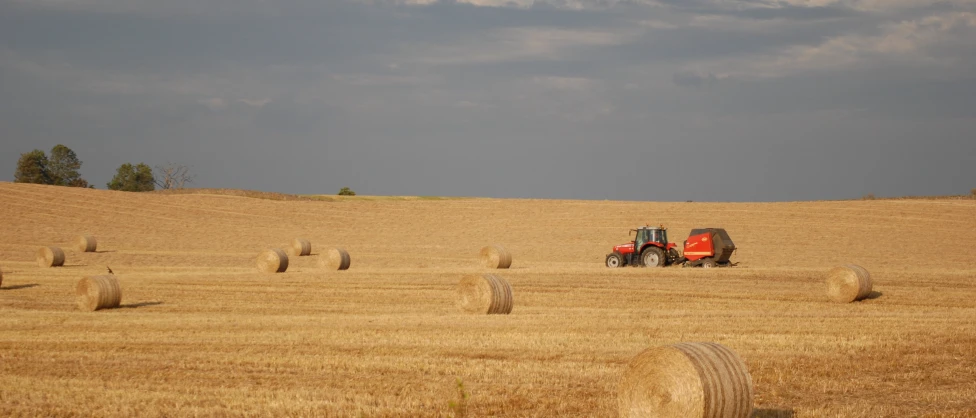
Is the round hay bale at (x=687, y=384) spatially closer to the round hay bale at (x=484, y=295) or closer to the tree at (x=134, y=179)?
the round hay bale at (x=484, y=295)

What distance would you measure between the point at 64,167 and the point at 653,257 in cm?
6730

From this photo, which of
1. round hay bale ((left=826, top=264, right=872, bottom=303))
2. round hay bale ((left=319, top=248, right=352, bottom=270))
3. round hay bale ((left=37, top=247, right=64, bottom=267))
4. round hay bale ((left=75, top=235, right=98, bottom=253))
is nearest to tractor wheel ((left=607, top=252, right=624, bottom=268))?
round hay bale ((left=319, top=248, right=352, bottom=270))

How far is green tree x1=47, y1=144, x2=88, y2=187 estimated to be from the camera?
268 ft

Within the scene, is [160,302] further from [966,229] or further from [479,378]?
[966,229]

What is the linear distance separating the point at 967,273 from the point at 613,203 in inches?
1029

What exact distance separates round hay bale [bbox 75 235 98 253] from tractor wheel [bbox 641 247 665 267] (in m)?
19.2

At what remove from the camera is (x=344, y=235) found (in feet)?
137

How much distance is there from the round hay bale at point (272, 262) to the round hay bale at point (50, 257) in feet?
21.3

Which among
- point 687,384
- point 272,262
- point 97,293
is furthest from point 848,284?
point 272,262

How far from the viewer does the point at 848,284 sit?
19781mm

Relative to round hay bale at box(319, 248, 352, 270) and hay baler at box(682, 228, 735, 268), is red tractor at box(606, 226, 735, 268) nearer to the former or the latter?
hay baler at box(682, 228, 735, 268)

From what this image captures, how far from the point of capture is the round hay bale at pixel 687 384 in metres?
7.26

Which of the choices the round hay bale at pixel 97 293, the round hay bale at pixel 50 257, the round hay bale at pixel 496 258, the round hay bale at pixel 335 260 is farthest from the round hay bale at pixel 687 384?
the round hay bale at pixel 50 257

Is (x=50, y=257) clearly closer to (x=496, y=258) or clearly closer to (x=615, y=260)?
(x=496, y=258)
